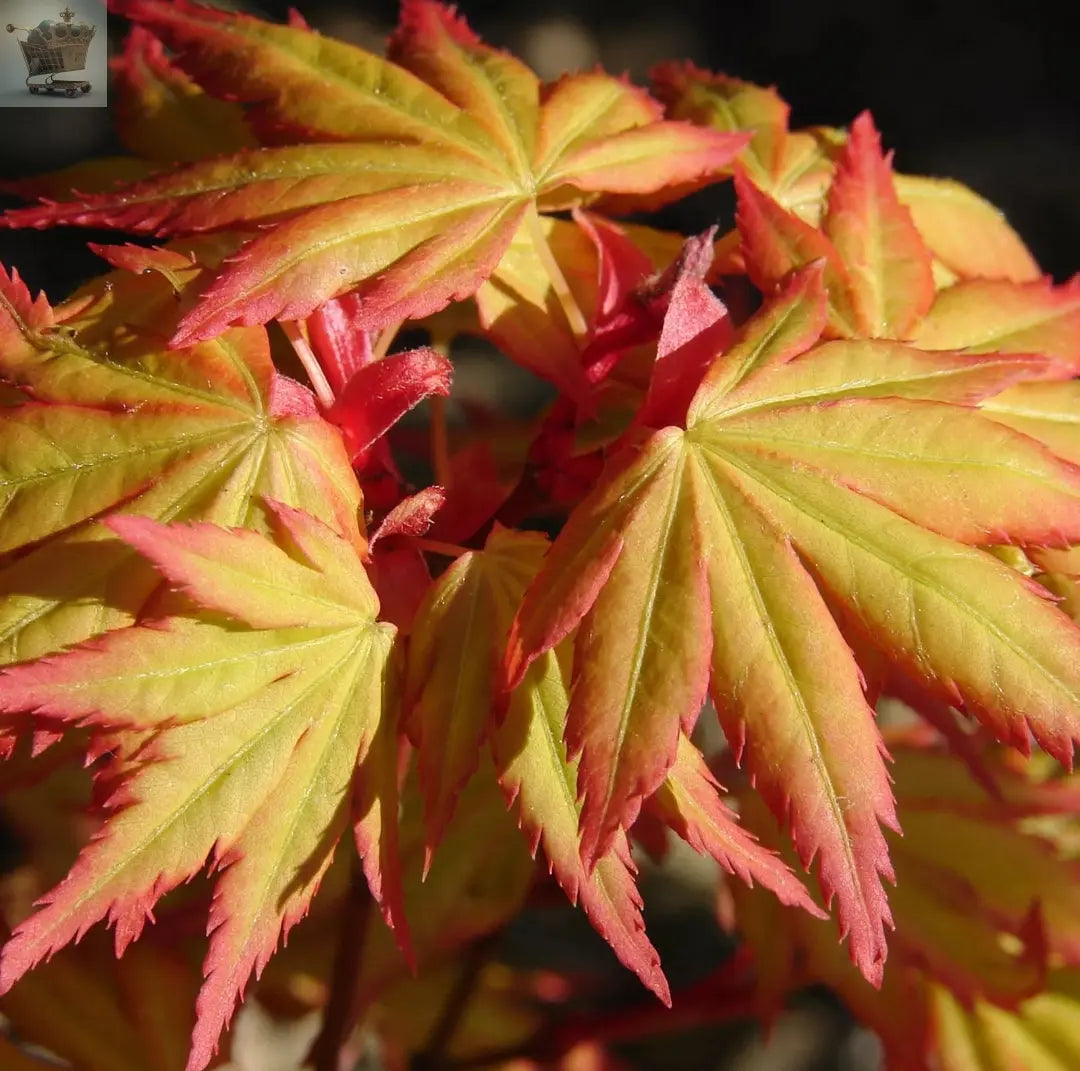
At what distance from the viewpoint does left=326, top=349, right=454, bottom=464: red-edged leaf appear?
1.68ft

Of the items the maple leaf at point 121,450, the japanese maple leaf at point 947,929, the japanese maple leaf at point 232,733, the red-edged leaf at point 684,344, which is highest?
the red-edged leaf at point 684,344

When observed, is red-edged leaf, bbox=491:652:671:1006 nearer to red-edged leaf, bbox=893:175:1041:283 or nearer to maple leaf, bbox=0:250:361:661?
maple leaf, bbox=0:250:361:661

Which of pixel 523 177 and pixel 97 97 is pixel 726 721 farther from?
pixel 97 97

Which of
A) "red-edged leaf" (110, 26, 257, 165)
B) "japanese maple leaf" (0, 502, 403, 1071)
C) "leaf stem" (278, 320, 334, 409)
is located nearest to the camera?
"japanese maple leaf" (0, 502, 403, 1071)

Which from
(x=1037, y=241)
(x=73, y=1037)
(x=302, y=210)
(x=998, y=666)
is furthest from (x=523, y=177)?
(x=1037, y=241)

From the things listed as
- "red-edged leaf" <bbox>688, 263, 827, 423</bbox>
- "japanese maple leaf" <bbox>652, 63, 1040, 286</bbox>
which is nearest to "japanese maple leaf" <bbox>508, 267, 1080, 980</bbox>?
"red-edged leaf" <bbox>688, 263, 827, 423</bbox>

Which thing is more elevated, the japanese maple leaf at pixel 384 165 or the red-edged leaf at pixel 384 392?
the japanese maple leaf at pixel 384 165

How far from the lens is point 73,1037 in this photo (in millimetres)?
795

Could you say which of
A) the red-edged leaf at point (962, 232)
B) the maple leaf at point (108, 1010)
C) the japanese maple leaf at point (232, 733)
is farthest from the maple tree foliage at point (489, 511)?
the maple leaf at point (108, 1010)

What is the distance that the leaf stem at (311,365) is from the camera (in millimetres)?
552

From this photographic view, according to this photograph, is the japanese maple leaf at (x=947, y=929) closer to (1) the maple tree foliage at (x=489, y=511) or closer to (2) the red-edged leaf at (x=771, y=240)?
(1) the maple tree foliage at (x=489, y=511)

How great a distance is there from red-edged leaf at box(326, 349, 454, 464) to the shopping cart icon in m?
0.42

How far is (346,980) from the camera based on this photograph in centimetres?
73

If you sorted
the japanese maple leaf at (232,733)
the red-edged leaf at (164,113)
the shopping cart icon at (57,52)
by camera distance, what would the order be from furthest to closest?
the shopping cart icon at (57,52), the red-edged leaf at (164,113), the japanese maple leaf at (232,733)
